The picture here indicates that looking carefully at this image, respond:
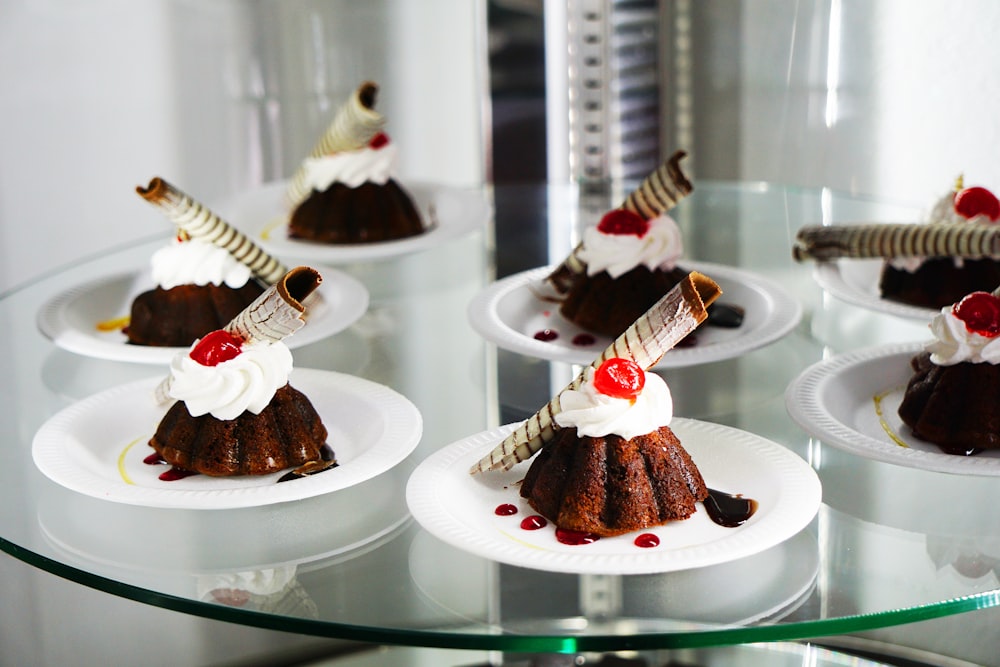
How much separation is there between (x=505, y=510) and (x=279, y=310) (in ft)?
1.27

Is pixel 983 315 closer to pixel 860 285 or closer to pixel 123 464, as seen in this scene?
pixel 860 285

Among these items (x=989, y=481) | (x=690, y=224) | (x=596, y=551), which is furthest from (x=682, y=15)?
(x=596, y=551)

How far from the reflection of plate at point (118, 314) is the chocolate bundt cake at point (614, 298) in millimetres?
380

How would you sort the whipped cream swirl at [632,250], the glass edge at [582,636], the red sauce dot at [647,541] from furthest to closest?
the whipped cream swirl at [632,250] < the red sauce dot at [647,541] < the glass edge at [582,636]

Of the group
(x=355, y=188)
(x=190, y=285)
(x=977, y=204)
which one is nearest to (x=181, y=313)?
(x=190, y=285)

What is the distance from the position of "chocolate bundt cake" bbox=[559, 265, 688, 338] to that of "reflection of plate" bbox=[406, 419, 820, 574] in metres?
0.46

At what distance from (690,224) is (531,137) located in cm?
98

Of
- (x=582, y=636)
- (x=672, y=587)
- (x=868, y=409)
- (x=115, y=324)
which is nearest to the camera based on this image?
(x=582, y=636)

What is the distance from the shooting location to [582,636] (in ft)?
4.30

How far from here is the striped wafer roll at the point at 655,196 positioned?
7.18 feet

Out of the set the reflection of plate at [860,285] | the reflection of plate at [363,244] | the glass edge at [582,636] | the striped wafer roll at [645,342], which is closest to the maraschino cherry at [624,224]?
the reflection of plate at [860,285]

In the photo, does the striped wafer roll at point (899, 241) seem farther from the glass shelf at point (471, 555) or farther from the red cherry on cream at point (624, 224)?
the red cherry on cream at point (624, 224)

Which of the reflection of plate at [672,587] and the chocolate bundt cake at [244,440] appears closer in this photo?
the reflection of plate at [672,587]

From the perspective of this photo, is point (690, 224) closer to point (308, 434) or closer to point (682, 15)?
point (682, 15)
